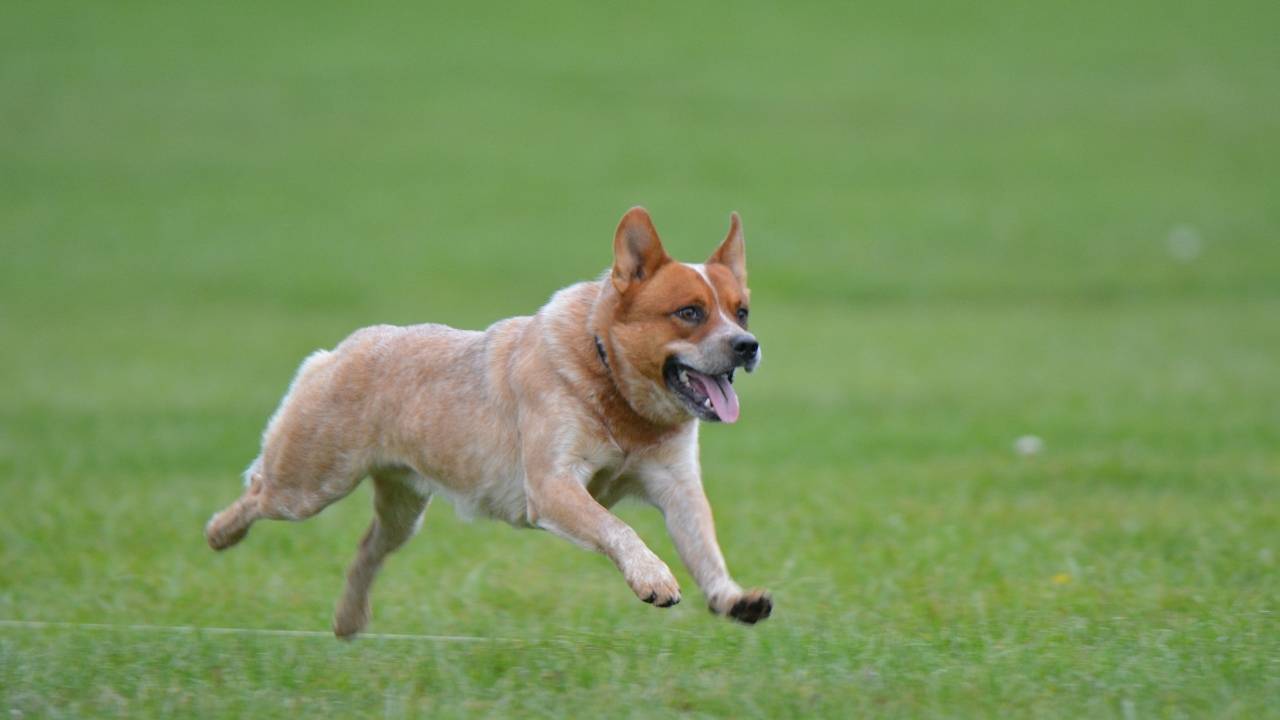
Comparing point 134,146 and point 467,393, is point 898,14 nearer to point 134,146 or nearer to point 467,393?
point 134,146

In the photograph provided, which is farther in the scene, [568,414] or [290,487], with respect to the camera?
[290,487]

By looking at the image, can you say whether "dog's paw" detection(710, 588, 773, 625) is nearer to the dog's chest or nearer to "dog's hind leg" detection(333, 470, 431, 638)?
the dog's chest

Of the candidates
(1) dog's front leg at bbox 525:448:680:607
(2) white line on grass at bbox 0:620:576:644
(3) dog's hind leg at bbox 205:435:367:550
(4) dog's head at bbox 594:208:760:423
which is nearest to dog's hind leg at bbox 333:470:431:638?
(2) white line on grass at bbox 0:620:576:644

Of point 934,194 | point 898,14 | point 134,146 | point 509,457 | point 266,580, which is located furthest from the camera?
point 898,14

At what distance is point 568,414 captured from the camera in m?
6.74

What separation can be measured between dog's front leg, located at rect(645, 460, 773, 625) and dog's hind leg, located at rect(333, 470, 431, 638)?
1.46m

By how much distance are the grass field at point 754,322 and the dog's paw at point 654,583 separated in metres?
0.38

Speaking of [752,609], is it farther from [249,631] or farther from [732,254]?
[249,631]

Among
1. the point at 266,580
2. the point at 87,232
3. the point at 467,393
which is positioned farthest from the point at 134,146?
the point at 467,393

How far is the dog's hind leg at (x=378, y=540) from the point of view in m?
7.78

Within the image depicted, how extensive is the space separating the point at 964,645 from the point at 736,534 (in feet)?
13.3

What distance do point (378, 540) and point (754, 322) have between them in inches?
628

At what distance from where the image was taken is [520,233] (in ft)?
101

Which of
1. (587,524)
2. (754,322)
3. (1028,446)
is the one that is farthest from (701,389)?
(754,322)
